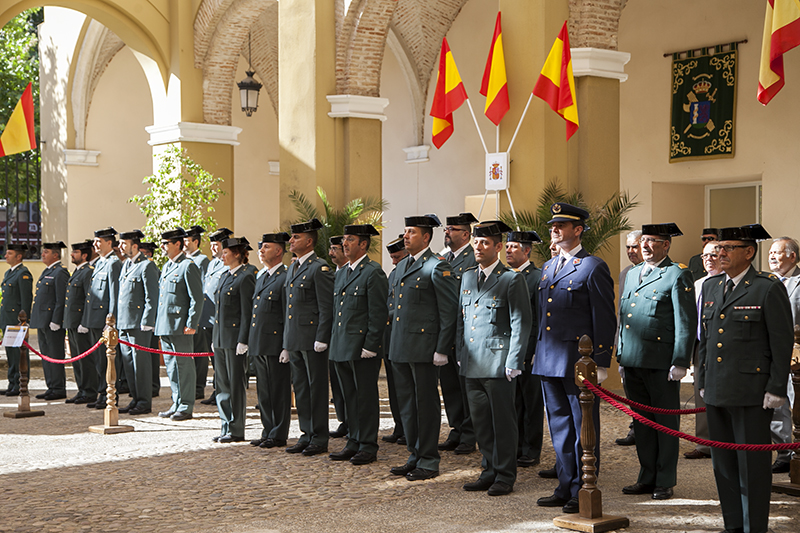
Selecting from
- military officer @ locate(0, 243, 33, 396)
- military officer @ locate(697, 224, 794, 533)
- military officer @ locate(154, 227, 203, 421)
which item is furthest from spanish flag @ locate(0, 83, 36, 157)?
military officer @ locate(697, 224, 794, 533)

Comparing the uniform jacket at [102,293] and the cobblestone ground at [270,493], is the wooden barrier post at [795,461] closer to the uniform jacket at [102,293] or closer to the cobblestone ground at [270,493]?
the cobblestone ground at [270,493]

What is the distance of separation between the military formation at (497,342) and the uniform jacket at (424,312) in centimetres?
1

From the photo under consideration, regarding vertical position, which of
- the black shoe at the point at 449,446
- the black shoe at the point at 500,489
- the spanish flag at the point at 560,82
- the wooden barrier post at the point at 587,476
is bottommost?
the black shoe at the point at 449,446

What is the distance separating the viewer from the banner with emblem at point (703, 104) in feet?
43.2

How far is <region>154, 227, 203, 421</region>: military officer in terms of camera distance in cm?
871

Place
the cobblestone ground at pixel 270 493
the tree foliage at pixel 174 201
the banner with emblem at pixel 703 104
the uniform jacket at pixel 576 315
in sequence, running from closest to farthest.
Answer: the cobblestone ground at pixel 270 493
the uniform jacket at pixel 576 315
the tree foliage at pixel 174 201
the banner with emblem at pixel 703 104

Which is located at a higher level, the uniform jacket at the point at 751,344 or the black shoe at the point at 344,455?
the uniform jacket at the point at 751,344

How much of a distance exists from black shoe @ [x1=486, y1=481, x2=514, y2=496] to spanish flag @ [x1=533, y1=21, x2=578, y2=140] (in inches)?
183

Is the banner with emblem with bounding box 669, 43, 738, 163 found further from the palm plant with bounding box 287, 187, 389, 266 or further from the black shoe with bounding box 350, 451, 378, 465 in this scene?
the black shoe with bounding box 350, 451, 378, 465

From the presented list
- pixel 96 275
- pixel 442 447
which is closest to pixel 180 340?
pixel 96 275

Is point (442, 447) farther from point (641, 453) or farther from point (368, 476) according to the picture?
point (641, 453)

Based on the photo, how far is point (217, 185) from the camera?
14.8 m

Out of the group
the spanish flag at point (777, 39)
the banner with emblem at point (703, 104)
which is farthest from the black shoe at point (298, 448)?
the banner with emblem at point (703, 104)

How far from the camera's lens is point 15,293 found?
1100cm
